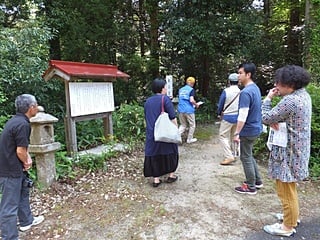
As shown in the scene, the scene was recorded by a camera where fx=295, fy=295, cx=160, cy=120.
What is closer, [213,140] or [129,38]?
[213,140]

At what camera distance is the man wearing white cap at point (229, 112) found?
16.6 ft

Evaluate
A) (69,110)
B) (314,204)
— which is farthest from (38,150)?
(314,204)

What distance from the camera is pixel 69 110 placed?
5.02m

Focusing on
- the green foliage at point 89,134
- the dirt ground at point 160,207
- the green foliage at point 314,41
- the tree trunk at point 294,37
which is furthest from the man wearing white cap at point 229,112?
the tree trunk at point 294,37

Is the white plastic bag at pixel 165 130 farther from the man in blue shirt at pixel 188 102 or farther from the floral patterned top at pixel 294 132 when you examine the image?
the man in blue shirt at pixel 188 102

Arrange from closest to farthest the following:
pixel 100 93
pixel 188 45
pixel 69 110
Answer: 1. pixel 69 110
2. pixel 100 93
3. pixel 188 45

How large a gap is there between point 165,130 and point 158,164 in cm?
57

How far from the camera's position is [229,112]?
5102 millimetres

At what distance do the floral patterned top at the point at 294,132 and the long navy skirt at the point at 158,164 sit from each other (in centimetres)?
173

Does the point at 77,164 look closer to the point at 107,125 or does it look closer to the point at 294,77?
the point at 107,125

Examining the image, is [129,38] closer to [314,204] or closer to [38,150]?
[38,150]

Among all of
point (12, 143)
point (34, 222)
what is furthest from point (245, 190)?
point (12, 143)

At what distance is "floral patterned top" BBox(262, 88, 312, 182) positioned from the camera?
8.77 feet

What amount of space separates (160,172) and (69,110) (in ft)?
6.43
